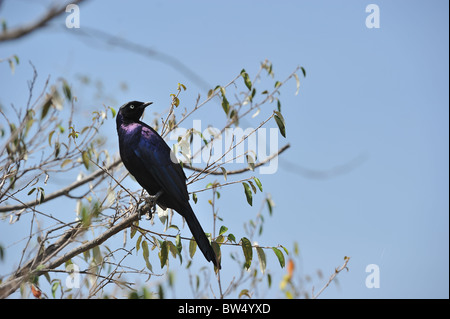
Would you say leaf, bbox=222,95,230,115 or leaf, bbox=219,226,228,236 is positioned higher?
leaf, bbox=222,95,230,115

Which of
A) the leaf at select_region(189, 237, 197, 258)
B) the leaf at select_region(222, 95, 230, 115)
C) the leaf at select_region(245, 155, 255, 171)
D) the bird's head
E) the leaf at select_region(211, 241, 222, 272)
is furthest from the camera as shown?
the bird's head

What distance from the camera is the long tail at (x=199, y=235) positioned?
375 cm

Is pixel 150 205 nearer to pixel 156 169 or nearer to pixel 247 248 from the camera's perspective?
pixel 156 169

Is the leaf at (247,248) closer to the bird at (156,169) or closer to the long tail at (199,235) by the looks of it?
the long tail at (199,235)

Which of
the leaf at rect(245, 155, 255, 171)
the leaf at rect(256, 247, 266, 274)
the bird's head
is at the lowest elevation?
the leaf at rect(256, 247, 266, 274)

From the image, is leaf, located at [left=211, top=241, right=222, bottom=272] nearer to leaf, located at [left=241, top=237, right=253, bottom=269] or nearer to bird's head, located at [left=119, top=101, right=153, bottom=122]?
leaf, located at [left=241, top=237, right=253, bottom=269]

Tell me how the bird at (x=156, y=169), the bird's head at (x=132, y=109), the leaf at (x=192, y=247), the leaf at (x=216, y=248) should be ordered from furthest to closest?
the bird's head at (x=132, y=109) < the bird at (x=156, y=169) < the leaf at (x=192, y=247) < the leaf at (x=216, y=248)

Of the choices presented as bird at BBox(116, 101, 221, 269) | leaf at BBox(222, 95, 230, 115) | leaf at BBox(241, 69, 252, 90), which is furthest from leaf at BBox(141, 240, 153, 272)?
leaf at BBox(241, 69, 252, 90)

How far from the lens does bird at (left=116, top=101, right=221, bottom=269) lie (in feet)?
13.4

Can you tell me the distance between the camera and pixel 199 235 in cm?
388

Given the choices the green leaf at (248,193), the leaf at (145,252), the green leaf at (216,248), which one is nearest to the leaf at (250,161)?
the green leaf at (248,193)
